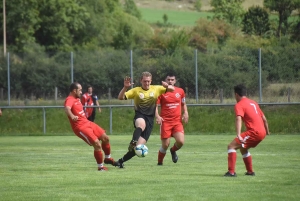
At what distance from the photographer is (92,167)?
17.0 m

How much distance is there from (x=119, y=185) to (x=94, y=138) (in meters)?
3.15

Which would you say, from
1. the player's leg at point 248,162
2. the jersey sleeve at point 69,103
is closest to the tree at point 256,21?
the jersey sleeve at point 69,103

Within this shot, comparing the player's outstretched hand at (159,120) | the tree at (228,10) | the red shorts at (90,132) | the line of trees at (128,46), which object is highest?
the tree at (228,10)

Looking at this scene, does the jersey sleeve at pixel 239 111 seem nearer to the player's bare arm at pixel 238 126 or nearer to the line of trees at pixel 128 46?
the player's bare arm at pixel 238 126

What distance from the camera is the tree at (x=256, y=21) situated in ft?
203

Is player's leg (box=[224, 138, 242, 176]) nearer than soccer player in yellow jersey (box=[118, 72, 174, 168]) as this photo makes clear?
Yes

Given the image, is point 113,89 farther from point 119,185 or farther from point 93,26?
point 93,26

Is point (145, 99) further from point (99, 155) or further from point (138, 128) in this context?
point (99, 155)

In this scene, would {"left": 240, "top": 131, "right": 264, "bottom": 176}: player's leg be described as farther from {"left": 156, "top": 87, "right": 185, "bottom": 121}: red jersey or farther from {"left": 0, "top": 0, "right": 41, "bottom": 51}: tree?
{"left": 0, "top": 0, "right": 41, "bottom": 51}: tree

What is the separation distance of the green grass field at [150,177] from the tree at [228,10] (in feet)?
172

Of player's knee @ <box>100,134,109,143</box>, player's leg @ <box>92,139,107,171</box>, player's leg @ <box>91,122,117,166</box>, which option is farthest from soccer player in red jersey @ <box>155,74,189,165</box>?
player's leg @ <box>92,139,107,171</box>

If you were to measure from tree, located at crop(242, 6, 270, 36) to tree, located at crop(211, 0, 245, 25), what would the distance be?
883 centimetres

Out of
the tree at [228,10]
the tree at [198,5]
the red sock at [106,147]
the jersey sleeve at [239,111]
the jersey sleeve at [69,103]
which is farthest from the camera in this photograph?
the tree at [198,5]

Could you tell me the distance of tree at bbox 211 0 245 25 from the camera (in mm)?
74438
